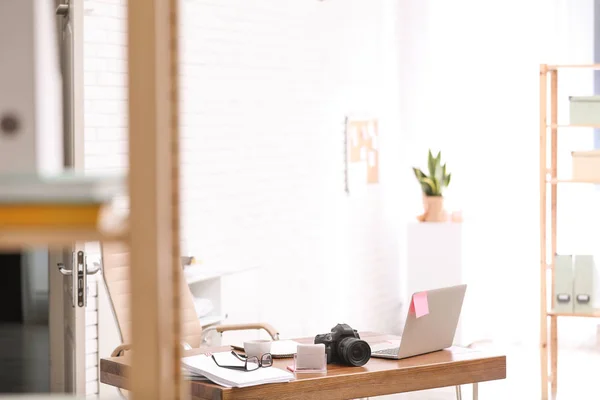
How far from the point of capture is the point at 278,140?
595cm

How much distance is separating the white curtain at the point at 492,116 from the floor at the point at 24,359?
3.35 m

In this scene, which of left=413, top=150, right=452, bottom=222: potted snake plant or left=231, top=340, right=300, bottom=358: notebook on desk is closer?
left=231, top=340, right=300, bottom=358: notebook on desk

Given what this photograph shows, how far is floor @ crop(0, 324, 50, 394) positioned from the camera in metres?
6.29

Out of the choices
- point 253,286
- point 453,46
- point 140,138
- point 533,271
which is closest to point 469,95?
point 453,46

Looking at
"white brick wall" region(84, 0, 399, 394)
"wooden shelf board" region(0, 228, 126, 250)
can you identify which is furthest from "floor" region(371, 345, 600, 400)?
"wooden shelf board" region(0, 228, 126, 250)

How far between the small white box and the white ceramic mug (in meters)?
2.70

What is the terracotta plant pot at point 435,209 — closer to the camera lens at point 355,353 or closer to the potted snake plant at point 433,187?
the potted snake plant at point 433,187

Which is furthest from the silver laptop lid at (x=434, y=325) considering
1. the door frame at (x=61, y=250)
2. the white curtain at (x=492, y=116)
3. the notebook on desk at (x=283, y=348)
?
the white curtain at (x=492, y=116)

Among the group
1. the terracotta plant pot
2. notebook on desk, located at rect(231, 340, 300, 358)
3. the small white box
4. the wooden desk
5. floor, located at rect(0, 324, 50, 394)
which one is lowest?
floor, located at rect(0, 324, 50, 394)

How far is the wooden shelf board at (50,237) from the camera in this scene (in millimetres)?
1011

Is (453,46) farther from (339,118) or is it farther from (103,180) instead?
(103,180)

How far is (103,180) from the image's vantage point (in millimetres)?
1025

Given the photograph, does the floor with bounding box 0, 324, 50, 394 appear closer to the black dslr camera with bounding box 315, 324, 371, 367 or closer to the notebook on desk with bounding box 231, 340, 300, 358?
the notebook on desk with bounding box 231, 340, 300, 358

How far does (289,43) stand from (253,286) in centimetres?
168
